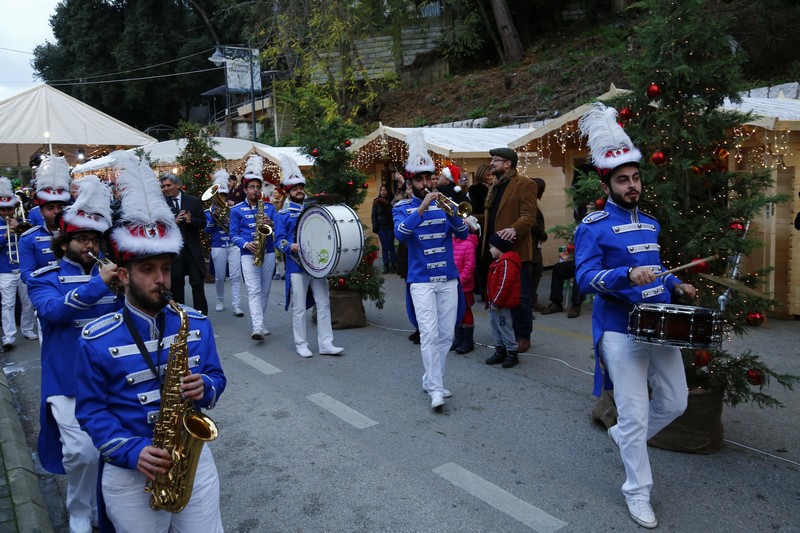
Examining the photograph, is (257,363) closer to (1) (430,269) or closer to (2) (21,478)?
(1) (430,269)

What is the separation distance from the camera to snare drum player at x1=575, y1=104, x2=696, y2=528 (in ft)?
12.7

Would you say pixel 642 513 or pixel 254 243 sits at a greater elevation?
pixel 254 243

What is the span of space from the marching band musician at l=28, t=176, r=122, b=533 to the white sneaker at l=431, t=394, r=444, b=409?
2.82 meters

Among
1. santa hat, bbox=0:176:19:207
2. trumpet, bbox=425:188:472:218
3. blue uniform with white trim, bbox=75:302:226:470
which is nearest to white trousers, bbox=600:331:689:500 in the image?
trumpet, bbox=425:188:472:218

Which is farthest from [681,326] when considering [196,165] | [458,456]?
[196,165]

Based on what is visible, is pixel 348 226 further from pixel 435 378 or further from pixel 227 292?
pixel 227 292

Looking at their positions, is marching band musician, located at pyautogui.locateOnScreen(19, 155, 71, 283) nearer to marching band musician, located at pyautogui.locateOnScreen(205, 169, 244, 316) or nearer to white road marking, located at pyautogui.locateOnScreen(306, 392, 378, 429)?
white road marking, located at pyautogui.locateOnScreen(306, 392, 378, 429)

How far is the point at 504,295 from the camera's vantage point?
6.98 m

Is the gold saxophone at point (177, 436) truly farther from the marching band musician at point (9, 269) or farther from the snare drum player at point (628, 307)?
the marching band musician at point (9, 269)

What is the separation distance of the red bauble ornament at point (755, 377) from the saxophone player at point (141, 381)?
367cm

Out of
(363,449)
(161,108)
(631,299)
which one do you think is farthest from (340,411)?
(161,108)

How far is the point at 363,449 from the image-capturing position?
505 cm

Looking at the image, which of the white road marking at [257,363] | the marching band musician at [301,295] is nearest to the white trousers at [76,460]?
the white road marking at [257,363]

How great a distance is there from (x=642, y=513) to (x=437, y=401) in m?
2.22
